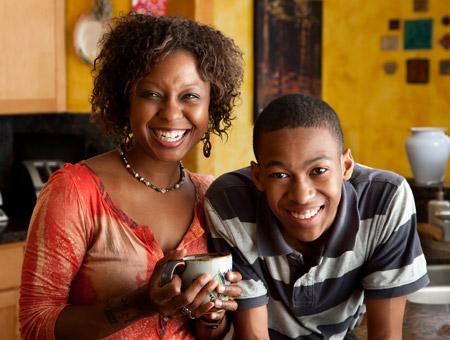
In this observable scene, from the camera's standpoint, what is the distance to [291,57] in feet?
16.8

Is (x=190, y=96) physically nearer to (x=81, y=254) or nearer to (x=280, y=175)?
(x=280, y=175)

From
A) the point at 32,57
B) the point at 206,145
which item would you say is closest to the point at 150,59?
the point at 206,145

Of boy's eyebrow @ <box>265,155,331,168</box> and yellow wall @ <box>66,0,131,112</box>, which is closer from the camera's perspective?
boy's eyebrow @ <box>265,155,331,168</box>

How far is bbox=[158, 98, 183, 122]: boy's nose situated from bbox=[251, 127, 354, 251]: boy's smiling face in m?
0.23

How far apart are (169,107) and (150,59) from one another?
0.41 ft

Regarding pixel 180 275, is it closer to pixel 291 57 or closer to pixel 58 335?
pixel 58 335

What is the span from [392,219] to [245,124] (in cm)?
308

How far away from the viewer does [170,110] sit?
63.7 inches

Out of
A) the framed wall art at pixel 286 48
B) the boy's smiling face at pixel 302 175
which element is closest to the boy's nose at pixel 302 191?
the boy's smiling face at pixel 302 175

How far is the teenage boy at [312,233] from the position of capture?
4.86 ft

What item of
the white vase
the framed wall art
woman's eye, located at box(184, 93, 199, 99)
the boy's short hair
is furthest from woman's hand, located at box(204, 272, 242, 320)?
the framed wall art

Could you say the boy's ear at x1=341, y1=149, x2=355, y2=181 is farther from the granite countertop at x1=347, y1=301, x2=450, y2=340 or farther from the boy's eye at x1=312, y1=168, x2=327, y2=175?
the granite countertop at x1=347, y1=301, x2=450, y2=340

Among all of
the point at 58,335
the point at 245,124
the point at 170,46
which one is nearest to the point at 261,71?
the point at 245,124

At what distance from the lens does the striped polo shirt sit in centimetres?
156
